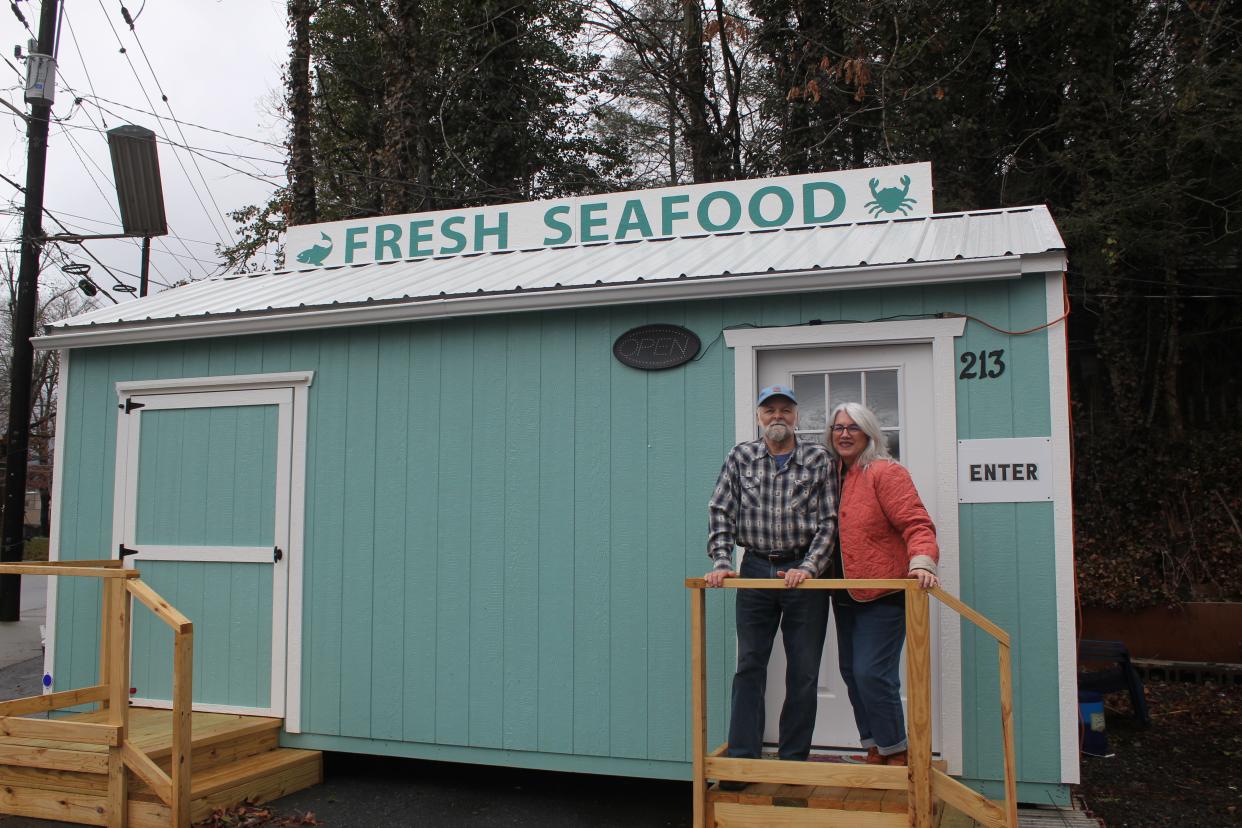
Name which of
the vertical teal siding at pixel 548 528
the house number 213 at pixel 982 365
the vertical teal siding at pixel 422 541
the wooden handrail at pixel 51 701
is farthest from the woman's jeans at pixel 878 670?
the wooden handrail at pixel 51 701

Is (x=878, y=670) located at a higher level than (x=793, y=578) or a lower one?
lower

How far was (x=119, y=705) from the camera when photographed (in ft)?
14.4

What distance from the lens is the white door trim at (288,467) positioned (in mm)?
5223

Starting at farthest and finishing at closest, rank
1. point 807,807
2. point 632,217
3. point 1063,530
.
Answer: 1. point 632,217
2. point 1063,530
3. point 807,807

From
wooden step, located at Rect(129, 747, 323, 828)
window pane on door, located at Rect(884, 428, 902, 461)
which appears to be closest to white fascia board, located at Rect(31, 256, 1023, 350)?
window pane on door, located at Rect(884, 428, 902, 461)

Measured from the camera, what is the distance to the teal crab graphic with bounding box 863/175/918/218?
5977 millimetres

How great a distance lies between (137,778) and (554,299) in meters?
2.90

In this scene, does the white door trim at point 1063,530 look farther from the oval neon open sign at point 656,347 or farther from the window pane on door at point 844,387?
the oval neon open sign at point 656,347

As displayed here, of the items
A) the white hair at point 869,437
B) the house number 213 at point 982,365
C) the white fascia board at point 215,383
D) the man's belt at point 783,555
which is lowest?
the man's belt at point 783,555

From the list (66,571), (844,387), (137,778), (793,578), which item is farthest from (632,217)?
(137,778)

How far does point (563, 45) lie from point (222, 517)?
12.2 meters

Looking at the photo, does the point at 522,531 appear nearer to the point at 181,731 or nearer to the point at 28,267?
the point at 181,731

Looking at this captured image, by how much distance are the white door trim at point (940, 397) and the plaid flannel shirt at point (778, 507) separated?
63 centimetres

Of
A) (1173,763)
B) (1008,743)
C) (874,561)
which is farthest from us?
(1173,763)
